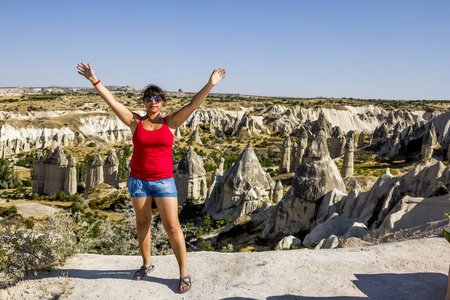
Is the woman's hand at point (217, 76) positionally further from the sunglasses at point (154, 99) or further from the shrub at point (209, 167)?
the shrub at point (209, 167)

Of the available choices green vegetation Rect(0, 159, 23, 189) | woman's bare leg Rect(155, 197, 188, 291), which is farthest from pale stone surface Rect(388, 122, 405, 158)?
green vegetation Rect(0, 159, 23, 189)

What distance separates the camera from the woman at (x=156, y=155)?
3979mm

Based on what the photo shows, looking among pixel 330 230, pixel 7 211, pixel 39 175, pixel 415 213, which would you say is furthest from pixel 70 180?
pixel 415 213

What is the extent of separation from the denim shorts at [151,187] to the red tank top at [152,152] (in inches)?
2.0

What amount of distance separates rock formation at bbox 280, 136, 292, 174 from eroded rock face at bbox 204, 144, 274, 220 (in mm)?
13960

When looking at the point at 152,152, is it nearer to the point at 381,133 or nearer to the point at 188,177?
the point at 188,177

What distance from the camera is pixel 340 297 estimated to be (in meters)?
3.79

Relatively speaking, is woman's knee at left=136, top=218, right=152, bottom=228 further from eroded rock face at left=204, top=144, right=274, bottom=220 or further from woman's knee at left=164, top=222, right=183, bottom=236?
eroded rock face at left=204, top=144, right=274, bottom=220

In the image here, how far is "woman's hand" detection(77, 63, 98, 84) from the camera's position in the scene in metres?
4.05

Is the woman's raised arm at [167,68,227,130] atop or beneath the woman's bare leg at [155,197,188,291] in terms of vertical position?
atop

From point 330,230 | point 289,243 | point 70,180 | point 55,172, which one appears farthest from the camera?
point 55,172

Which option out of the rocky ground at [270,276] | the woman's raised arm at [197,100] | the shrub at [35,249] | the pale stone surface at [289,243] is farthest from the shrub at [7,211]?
the woman's raised arm at [197,100]

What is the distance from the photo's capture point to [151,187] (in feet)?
13.2

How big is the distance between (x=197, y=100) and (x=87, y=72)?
1.35 m
